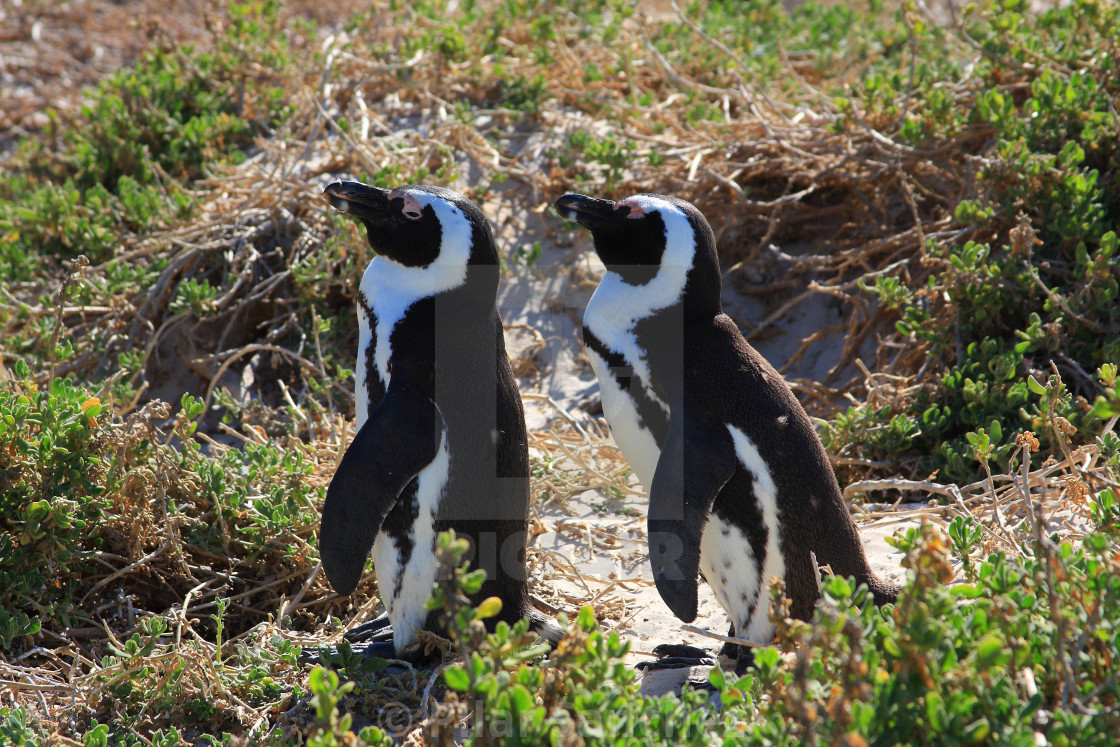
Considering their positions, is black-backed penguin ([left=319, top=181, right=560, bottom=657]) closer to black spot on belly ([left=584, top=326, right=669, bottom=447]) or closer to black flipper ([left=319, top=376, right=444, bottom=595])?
black flipper ([left=319, top=376, right=444, bottom=595])

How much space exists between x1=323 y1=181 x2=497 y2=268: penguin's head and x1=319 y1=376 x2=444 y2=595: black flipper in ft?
1.19

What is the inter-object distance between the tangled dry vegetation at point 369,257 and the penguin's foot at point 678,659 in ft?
0.85

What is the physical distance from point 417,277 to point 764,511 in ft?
2.97

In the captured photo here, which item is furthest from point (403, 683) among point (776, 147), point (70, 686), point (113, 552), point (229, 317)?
point (776, 147)

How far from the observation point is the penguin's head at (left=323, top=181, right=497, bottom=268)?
7.18 ft

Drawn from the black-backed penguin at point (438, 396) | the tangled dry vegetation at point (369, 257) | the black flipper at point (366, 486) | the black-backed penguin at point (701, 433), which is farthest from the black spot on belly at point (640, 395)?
the tangled dry vegetation at point (369, 257)

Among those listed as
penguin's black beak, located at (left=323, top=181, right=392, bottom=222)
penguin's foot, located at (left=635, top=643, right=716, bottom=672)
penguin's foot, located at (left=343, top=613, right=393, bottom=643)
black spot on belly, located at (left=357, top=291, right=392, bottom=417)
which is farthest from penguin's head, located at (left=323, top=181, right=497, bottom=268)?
penguin's foot, located at (left=635, top=643, right=716, bottom=672)

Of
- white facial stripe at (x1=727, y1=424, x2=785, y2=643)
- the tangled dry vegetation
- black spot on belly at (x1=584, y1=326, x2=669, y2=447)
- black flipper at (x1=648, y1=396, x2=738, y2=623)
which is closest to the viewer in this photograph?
black flipper at (x1=648, y1=396, x2=738, y2=623)

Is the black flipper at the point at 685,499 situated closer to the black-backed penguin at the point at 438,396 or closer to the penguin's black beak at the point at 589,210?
the black-backed penguin at the point at 438,396

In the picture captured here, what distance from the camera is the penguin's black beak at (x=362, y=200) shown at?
7.31ft

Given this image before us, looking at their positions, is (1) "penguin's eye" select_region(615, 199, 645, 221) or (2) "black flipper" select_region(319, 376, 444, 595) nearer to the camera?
(2) "black flipper" select_region(319, 376, 444, 595)

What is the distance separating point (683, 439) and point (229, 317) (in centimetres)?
245

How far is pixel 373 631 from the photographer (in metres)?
2.43

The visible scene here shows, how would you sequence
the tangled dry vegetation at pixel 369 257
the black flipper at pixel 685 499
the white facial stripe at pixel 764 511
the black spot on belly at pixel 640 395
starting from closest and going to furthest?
the black flipper at pixel 685 499
the white facial stripe at pixel 764 511
the black spot on belly at pixel 640 395
the tangled dry vegetation at pixel 369 257
